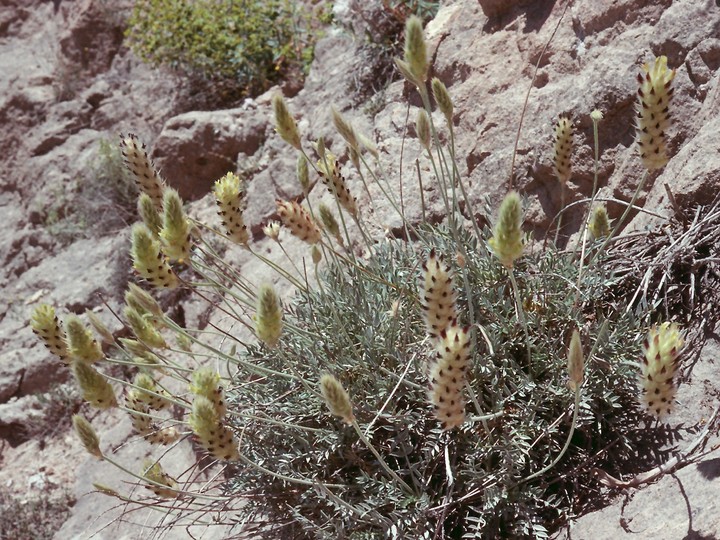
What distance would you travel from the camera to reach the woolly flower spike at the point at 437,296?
1854 millimetres

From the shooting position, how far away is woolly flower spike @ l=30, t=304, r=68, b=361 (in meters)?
2.37

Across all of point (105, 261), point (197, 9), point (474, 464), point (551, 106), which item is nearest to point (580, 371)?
point (474, 464)

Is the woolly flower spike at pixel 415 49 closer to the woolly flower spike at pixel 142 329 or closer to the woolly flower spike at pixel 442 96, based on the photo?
the woolly flower spike at pixel 442 96

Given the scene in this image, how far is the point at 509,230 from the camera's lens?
6.30 ft

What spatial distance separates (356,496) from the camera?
256 cm

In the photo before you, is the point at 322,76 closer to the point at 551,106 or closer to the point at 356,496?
the point at 551,106

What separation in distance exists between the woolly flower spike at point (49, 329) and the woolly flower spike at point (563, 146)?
1.71m

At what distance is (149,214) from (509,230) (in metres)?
1.17

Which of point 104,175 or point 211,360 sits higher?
point 104,175

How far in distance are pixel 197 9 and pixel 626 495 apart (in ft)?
17.2

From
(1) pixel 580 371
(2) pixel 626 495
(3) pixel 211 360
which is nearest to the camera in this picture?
(1) pixel 580 371

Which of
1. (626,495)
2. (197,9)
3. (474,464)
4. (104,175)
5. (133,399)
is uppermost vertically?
(197,9)

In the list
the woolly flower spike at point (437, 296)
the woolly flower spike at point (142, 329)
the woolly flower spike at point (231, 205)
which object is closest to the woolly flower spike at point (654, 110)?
the woolly flower spike at point (437, 296)

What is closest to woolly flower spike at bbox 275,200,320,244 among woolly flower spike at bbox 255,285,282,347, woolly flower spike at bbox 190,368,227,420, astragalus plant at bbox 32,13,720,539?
astragalus plant at bbox 32,13,720,539
